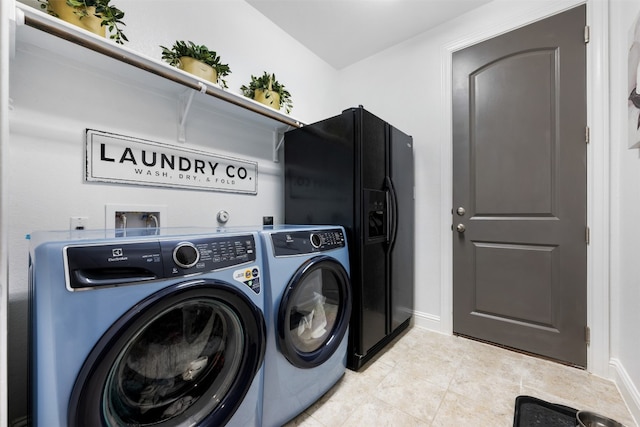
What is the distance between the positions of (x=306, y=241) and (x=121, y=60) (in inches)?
47.3

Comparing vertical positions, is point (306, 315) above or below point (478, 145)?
below

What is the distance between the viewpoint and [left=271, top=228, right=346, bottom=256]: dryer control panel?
1.11 meters

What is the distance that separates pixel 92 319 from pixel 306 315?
91cm

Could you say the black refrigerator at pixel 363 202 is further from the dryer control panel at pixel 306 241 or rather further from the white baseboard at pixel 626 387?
the white baseboard at pixel 626 387

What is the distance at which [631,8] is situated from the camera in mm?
1293

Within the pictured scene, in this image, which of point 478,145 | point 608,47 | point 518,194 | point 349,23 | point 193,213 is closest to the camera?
point 608,47

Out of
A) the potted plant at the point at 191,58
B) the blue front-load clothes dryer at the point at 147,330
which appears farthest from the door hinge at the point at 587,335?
the potted plant at the point at 191,58

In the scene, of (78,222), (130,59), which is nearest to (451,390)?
(78,222)

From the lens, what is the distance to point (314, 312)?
4.64ft

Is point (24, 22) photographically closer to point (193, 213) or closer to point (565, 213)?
point (193, 213)

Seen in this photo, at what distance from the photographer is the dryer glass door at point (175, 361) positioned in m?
0.66

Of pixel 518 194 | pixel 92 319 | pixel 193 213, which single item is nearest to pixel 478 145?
pixel 518 194

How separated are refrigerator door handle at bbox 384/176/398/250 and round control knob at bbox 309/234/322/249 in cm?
68

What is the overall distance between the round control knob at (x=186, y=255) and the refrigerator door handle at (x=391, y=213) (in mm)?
1315
